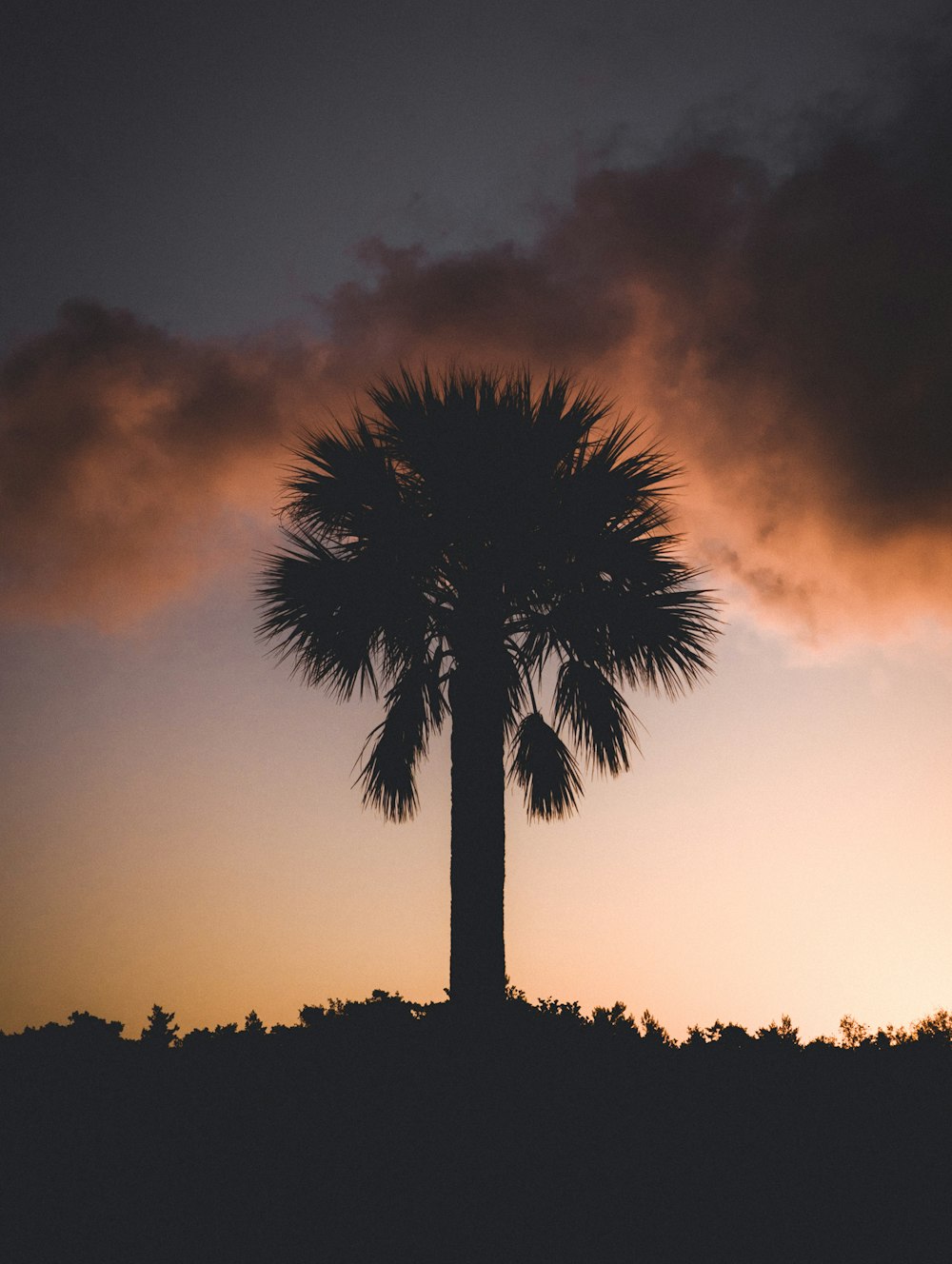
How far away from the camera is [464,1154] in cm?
584

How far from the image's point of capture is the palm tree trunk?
372 inches

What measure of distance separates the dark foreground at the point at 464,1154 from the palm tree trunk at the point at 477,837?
196 cm

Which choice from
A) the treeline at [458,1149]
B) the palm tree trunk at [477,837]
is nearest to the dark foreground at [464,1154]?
the treeline at [458,1149]

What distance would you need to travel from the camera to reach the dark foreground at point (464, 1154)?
5.18 m

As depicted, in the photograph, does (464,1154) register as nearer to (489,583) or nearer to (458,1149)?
(458,1149)

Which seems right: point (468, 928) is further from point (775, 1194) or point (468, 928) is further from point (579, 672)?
point (775, 1194)

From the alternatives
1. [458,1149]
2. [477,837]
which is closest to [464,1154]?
[458,1149]

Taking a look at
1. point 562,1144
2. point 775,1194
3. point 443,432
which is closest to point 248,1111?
point 562,1144

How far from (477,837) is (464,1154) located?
14.1ft

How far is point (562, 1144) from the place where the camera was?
233 inches

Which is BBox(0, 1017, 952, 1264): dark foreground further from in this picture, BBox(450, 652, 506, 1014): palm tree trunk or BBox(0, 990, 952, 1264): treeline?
BBox(450, 652, 506, 1014): palm tree trunk

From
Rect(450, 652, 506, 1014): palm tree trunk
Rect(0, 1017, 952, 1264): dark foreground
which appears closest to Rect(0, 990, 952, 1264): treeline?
Rect(0, 1017, 952, 1264): dark foreground

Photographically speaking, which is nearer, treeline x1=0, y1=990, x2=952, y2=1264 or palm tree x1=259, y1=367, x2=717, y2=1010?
treeline x1=0, y1=990, x2=952, y2=1264

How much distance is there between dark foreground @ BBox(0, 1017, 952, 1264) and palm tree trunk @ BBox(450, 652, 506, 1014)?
6.42 ft
